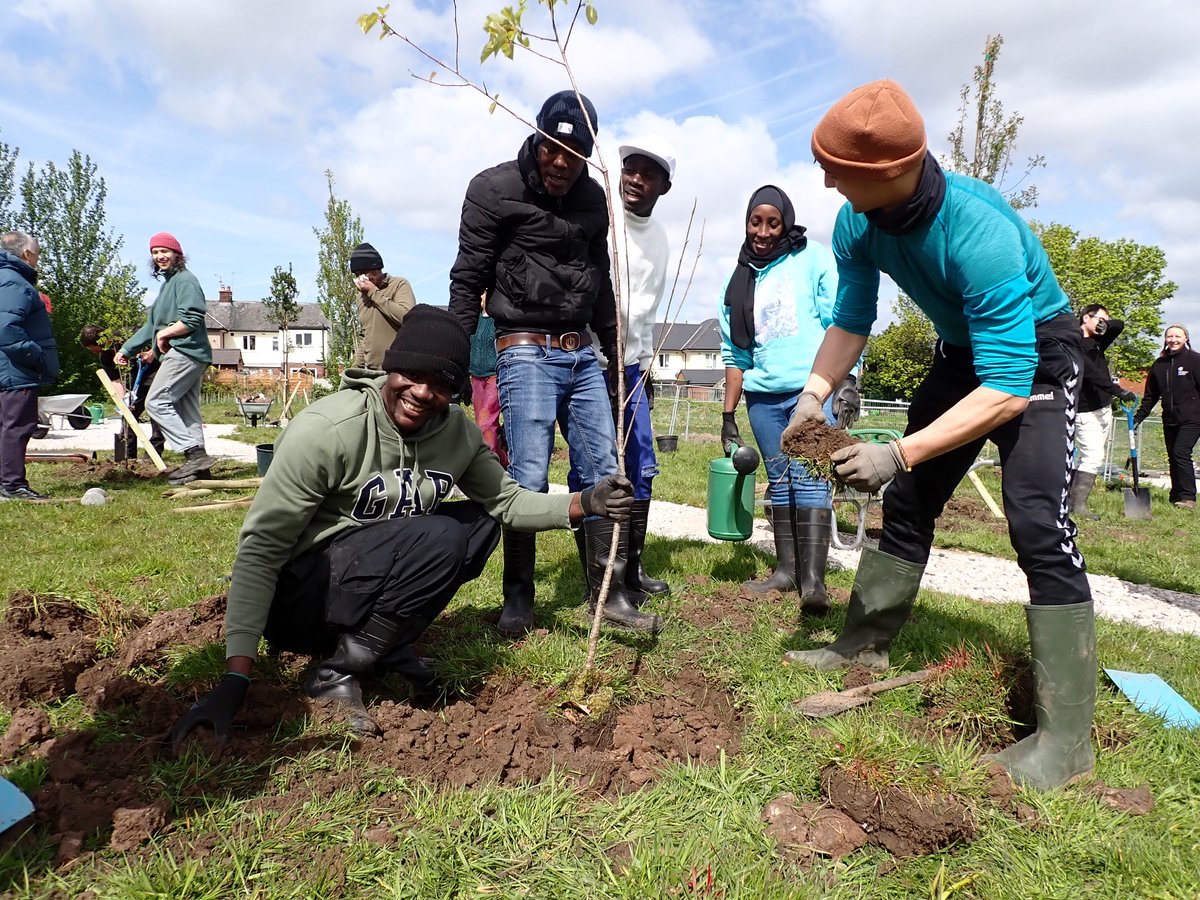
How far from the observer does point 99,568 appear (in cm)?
421

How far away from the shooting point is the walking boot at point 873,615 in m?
2.97

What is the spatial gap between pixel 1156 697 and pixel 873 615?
105 centimetres

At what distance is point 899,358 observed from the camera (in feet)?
121

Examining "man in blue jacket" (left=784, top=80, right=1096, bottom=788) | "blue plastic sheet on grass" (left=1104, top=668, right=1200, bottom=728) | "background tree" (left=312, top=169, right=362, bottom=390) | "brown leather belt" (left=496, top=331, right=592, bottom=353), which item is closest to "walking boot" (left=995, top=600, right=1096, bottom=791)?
"man in blue jacket" (left=784, top=80, right=1096, bottom=788)

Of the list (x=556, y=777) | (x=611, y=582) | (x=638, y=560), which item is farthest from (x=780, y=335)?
(x=556, y=777)

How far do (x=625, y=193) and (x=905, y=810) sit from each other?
3122mm

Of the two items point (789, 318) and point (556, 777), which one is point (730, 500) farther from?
point (556, 777)

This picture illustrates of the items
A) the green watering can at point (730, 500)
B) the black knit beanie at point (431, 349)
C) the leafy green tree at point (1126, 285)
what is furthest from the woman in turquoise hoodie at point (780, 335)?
the leafy green tree at point (1126, 285)

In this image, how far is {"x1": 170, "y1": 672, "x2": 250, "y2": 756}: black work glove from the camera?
87.5 inches

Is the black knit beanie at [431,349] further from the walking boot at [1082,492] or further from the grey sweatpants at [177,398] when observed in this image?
the walking boot at [1082,492]

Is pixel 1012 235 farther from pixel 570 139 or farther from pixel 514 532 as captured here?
pixel 514 532

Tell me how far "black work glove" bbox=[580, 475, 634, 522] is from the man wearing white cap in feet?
3.81

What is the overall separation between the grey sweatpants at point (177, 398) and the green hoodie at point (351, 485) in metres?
5.76

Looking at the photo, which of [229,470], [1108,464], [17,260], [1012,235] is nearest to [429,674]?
[1012,235]
